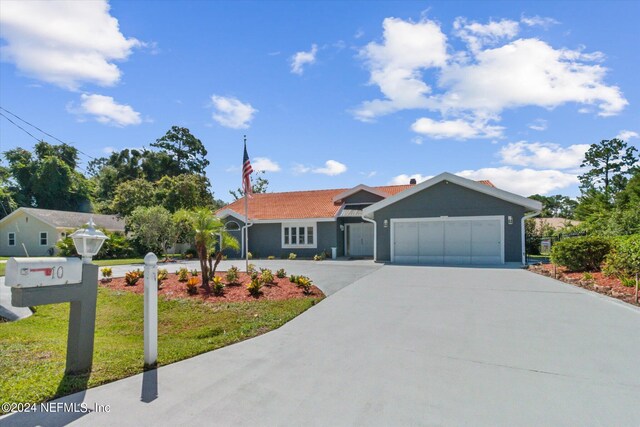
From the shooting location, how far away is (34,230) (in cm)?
3256

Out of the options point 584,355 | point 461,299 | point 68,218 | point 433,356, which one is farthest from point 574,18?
point 68,218

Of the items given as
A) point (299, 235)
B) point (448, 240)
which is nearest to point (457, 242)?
point (448, 240)

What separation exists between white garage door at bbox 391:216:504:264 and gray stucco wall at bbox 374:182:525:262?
284 mm

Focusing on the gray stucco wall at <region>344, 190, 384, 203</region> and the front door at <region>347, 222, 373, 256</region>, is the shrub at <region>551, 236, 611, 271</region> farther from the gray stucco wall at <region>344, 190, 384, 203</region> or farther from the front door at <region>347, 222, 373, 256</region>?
the gray stucco wall at <region>344, 190, 384, 203</region>

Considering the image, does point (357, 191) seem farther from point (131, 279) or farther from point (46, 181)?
point (46, 181)

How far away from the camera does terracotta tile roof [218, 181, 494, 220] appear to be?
80.0 feet

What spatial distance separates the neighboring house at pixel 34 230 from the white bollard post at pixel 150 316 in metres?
31.3

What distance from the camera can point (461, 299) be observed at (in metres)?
9.36

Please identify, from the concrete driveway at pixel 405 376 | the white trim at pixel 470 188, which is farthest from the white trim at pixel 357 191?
the concrete driveway at pixel 405 376

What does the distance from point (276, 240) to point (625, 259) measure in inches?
733

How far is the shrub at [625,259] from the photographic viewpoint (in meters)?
9.83

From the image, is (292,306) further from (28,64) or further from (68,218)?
(68,218)

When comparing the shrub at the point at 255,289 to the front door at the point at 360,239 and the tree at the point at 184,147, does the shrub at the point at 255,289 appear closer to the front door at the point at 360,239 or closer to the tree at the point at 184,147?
the front door at the point at 360,239

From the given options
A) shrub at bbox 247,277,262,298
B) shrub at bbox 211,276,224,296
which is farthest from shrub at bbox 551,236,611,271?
shrub at bbox 211,276,224,296
